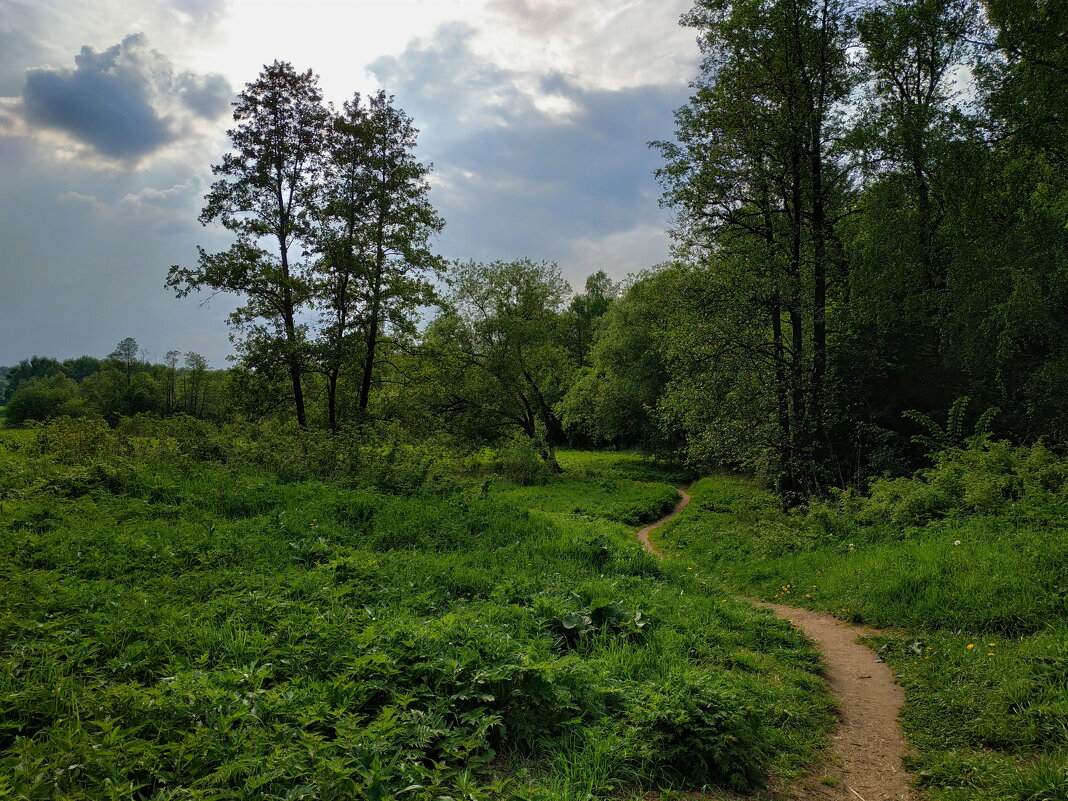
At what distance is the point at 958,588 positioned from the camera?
7.17 metres

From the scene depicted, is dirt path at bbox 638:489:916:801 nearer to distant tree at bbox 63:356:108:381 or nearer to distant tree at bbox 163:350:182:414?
distant tree at bbox 163:350:182:414

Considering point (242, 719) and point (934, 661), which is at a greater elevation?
point (242, 719)

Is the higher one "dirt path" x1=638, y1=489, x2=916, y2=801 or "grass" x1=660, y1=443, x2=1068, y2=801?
"grass" x1=660, y1=443, x2=1068, y2=801

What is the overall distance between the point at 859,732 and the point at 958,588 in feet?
11.8

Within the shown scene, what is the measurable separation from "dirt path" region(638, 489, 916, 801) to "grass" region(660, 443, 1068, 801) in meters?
0.18

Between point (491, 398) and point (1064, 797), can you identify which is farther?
point (491, 398)

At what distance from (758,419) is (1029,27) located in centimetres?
1137

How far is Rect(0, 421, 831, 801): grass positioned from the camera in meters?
3.03

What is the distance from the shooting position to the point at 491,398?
29.2 metres

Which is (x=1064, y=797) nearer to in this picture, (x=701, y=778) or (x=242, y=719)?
(x=701, y=778)

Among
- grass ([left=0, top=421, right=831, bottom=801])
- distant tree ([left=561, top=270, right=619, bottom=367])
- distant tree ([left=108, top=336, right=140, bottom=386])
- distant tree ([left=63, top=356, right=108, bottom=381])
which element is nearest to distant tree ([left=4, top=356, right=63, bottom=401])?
→ distant tree ([left=63, top=356, right=108, bottom=381])

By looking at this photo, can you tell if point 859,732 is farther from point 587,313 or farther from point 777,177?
point 587,313

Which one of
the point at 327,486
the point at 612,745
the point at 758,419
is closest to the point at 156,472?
the point at 327,486

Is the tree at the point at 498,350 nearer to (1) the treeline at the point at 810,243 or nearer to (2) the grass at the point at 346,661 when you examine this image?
(1) the treeline at the point at 810,243
